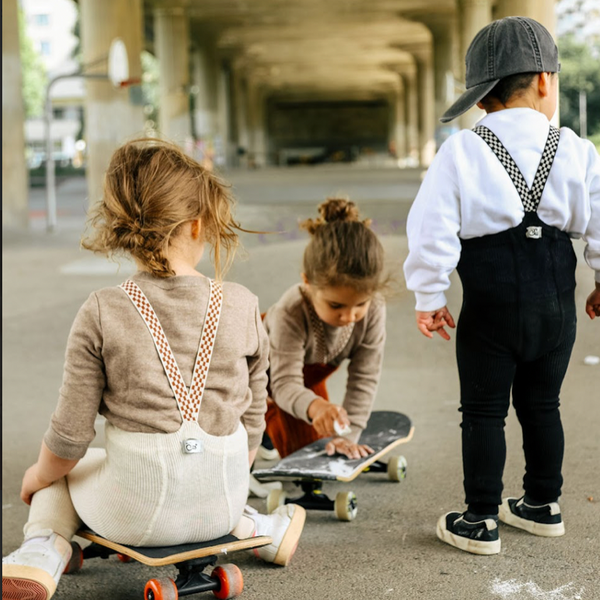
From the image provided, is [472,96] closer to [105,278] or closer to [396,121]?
[105,278]

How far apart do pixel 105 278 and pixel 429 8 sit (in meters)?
28.2

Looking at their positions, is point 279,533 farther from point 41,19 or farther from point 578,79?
point 41,19

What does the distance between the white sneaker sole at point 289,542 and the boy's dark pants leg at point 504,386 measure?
49 cm

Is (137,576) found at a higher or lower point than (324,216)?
lower

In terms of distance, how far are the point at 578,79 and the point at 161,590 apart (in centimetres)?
3901

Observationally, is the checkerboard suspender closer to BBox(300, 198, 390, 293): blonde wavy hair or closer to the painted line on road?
BBox(300, 198, 390, 293): blonde wavy hair

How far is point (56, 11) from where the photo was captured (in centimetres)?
6656

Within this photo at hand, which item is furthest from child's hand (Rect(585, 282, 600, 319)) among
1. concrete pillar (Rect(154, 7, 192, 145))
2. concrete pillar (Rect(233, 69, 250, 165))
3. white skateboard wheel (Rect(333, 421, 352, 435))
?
concrete pillar (Rect(233, 69, 250, 165))

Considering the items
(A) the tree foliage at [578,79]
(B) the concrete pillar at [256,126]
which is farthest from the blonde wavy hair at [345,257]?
(B) the concrete pillar at [256,126]

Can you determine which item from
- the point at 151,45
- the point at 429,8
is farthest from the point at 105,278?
the point at 151,45

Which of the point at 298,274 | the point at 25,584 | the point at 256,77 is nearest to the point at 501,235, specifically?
the point at 25,584

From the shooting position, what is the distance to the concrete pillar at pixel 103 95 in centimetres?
1522

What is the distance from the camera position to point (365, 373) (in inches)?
Result: 125

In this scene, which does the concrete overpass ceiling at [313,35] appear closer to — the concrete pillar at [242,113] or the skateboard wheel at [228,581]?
the concrete pillar at [242,113]
